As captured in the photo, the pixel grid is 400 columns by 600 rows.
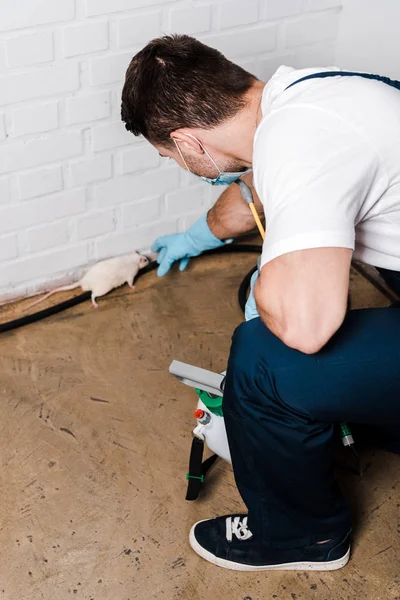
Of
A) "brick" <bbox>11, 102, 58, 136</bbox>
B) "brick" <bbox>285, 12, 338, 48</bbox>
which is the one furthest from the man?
"brick" <bbox>285, 12, 338, 48</bbox>

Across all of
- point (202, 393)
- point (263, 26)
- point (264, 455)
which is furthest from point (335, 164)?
point (263, 26)

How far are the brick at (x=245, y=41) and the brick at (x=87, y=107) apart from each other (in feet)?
1.14

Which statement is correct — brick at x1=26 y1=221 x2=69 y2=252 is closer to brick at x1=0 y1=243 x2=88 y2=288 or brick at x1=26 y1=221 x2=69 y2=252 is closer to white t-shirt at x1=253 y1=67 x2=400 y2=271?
brick at x1=0 y1=243 x2=88 y2=288

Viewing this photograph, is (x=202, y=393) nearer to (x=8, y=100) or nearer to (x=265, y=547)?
(x=265, y=547)

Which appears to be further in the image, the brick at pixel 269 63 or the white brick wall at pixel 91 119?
the brick at pixel 269 63

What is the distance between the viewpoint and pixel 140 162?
222cm

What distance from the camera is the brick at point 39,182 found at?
2049mm

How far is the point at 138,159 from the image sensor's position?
86.9 inches

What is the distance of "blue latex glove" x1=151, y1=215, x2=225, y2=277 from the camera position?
2.04 m

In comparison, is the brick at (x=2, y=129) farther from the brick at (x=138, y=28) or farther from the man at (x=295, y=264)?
the man at (x=295, y=264)

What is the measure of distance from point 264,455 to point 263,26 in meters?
1.38

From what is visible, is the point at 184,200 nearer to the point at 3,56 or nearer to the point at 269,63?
the point at 269,63

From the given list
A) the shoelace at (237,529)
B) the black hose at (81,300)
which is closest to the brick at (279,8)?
the black hose at (81,300)

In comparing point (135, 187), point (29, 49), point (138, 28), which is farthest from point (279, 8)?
point (29, 49)
